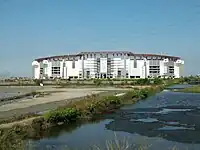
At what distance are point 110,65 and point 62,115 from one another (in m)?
117

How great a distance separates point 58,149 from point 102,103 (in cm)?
1740

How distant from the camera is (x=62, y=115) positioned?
72.7 ft

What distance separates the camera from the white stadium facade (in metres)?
139

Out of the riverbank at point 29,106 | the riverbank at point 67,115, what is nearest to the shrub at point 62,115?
the riverbank at point 67,115

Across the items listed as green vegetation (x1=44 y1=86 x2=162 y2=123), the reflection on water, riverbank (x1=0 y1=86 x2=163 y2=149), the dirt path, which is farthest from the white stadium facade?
the reflection on water

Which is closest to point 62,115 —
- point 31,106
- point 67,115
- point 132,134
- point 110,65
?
point 67,115

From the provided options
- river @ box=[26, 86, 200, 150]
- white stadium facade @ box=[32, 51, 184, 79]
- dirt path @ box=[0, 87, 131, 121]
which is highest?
white stadium facade @ box=[32, 51, 184, 79]

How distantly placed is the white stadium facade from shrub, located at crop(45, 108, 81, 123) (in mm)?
114165

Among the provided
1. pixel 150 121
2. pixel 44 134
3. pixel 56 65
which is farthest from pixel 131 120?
pixel 56 65

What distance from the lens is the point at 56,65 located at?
150 meters

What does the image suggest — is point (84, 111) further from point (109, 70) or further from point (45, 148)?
point (109, 70)

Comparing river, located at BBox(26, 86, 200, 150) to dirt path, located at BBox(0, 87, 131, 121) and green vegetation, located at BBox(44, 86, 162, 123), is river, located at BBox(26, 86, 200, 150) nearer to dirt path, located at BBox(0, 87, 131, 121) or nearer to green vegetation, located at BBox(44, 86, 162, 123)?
green vegetation, located at BBox(44, 86, 162, 123)

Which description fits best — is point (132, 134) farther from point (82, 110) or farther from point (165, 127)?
point (82, 110)

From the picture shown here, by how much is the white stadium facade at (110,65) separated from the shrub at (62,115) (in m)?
114
